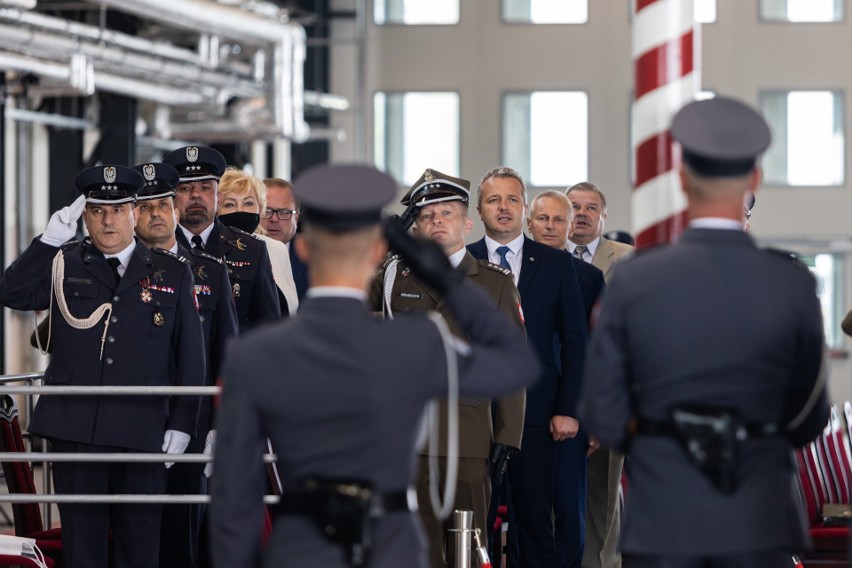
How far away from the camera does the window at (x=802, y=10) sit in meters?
20.3

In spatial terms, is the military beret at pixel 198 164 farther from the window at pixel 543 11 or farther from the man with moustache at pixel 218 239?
the window at pixel 543 11

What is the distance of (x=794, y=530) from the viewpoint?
3225mm

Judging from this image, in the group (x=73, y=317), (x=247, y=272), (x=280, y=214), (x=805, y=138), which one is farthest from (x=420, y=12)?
(x=73, y=317)

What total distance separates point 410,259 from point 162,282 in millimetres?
2439

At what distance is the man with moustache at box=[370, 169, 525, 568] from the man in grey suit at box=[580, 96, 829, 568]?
6.91 ft

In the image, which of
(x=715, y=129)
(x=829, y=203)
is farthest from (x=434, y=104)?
(x=715, y=129)

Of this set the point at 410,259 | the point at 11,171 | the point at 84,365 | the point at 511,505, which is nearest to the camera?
the point at 410,259

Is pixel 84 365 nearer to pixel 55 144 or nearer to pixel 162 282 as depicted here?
pixel 162 282

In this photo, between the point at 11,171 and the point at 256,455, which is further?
the point at 11,171

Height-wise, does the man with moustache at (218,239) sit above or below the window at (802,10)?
below

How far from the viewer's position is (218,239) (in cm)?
620

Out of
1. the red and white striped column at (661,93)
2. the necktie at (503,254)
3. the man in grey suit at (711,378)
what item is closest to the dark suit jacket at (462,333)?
the necktie at (503,254)

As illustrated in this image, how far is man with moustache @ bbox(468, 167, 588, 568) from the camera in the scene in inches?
237

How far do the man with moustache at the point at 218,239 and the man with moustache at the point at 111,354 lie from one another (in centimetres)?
70
